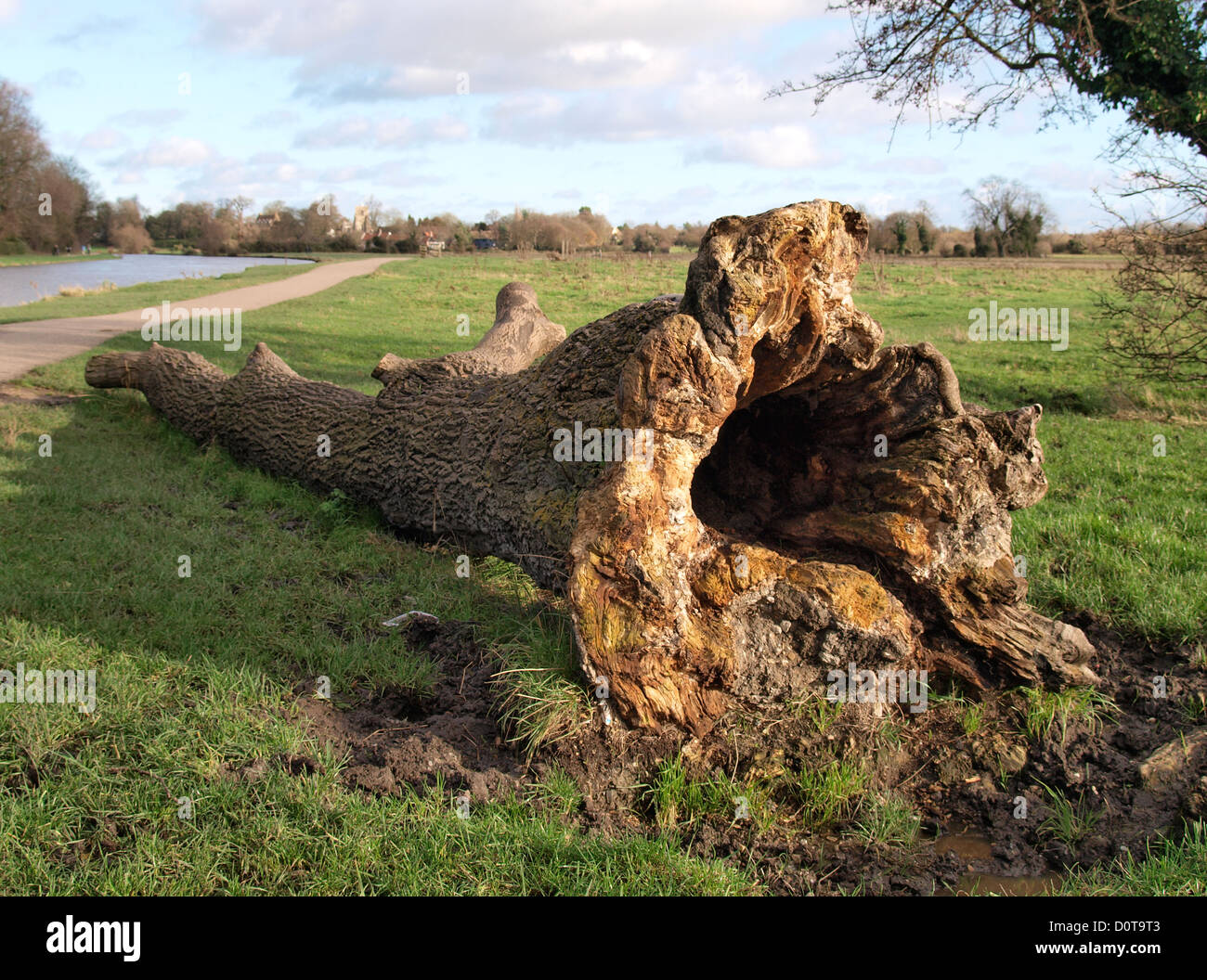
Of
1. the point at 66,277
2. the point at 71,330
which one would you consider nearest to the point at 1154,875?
the point at 71,330

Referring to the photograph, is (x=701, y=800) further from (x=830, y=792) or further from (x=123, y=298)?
(x=123, y=298)

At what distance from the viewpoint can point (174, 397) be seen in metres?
8.66

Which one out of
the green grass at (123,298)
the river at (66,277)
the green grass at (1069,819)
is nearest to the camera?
the green grass at (1069,819)

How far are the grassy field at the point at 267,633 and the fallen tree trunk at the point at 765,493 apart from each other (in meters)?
0.55

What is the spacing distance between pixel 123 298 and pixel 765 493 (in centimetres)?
2374

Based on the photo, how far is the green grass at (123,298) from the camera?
1856cm

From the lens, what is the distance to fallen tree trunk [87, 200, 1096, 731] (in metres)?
3.62

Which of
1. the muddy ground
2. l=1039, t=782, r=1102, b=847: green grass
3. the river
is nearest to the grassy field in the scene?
the muddy ground

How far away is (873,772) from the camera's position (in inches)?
142

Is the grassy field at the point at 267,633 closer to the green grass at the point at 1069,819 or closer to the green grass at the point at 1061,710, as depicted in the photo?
the green grass at the point at 1069,819

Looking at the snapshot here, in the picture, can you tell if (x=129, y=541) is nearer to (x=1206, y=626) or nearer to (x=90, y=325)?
(x=1206, y=626)

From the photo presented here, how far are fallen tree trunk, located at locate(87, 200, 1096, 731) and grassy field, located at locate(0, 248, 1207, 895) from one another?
1.81ft

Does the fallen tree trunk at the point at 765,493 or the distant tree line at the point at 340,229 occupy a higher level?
the distant tree line at the point at 340,229

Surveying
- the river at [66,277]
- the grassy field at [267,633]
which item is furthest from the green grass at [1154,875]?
the river at [66,277]
